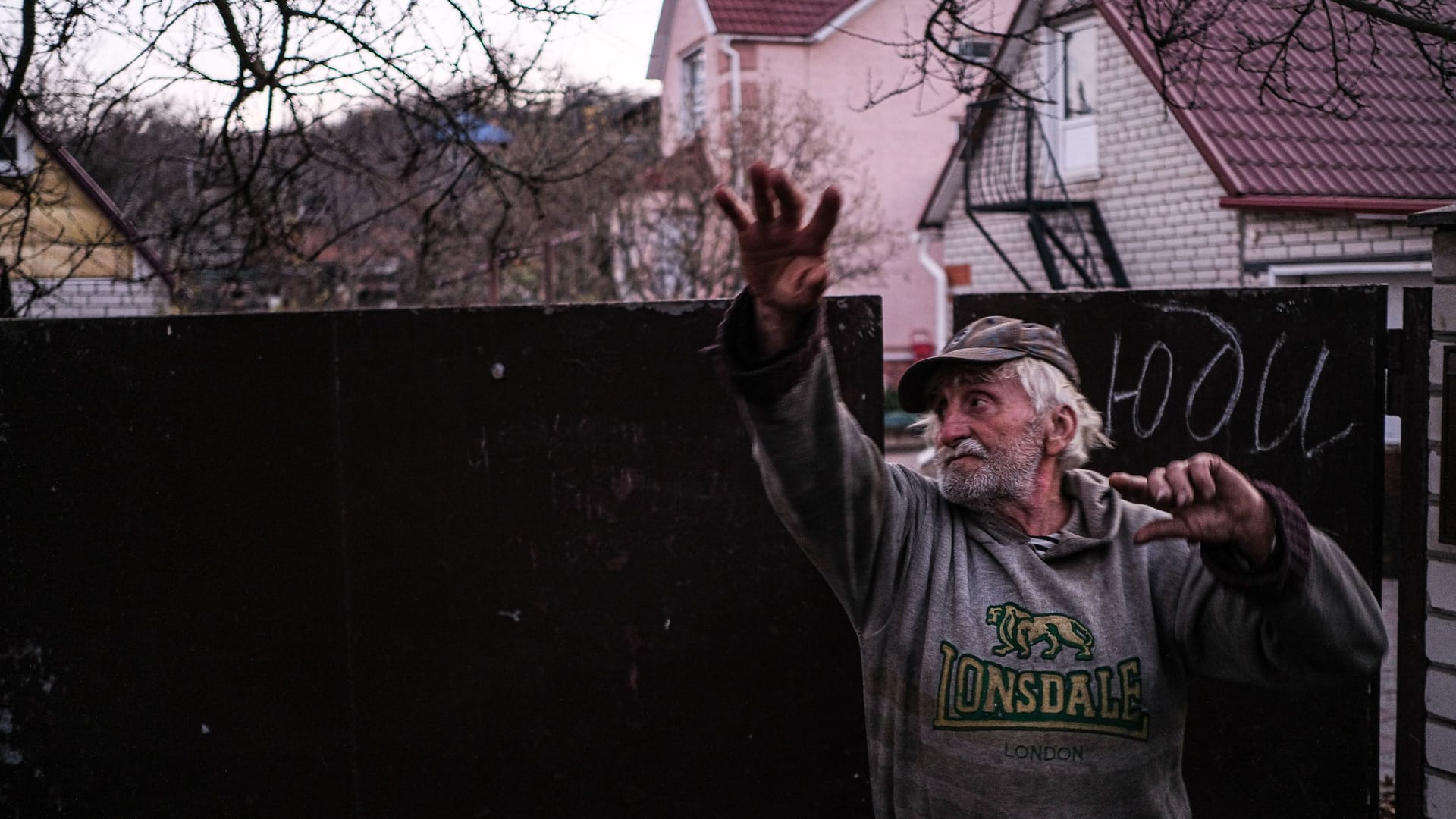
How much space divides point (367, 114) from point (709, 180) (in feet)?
37.1

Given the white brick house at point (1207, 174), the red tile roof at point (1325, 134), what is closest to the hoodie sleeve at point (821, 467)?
the white brick house at point (1207, 174)

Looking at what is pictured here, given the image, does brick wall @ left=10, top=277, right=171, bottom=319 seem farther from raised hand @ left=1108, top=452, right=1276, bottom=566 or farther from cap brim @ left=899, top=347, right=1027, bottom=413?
raised hand @ left=1108, top=452, right=1276, bottom=566

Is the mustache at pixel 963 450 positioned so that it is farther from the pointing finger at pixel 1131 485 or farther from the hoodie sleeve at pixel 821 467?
the pointing finger at pixel 1131 485

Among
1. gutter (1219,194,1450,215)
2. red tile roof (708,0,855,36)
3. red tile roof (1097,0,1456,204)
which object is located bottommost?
gutter (1219,194,1450,215)

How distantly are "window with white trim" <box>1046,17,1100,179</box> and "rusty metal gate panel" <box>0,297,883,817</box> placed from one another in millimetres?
13541

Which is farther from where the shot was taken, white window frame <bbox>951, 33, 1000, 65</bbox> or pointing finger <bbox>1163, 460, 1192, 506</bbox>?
white window frame <bbox>951, 33, 1000, 65</bbox>

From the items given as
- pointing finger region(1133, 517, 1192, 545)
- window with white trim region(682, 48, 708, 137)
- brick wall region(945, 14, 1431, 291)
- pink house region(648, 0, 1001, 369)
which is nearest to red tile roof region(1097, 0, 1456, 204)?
brick wall region(945, 14, 1431, 291)

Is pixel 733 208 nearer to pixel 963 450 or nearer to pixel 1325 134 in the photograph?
pixel 963 450

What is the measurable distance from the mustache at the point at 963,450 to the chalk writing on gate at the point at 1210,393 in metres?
1.33

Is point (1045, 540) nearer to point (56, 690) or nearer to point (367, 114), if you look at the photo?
point (56, 690)

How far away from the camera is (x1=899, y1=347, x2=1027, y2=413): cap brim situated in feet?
7.83

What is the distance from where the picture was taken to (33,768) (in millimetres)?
3396

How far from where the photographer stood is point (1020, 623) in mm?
2170

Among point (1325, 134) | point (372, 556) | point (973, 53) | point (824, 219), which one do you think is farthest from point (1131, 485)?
point (1325, 134)
